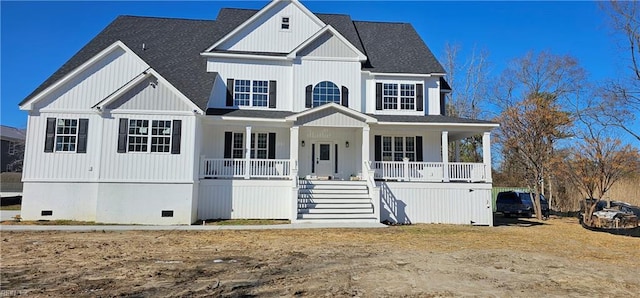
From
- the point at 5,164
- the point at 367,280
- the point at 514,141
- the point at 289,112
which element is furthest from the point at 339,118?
the point at 5,164

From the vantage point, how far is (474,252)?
336 inches

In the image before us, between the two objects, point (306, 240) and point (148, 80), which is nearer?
point (306, 240)

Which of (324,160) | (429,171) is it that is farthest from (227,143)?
(429,171)

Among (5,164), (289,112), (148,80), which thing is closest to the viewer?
(148,80)

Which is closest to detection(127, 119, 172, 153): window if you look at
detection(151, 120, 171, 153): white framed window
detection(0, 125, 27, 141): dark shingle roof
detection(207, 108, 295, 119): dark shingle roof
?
detection(151, 120, 171, 153): white framed window

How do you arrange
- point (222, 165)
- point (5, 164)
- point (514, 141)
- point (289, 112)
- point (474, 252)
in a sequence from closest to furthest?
1. point (474, 252)
2. point (222, 165)
3. point (289, 112)
4. point (514, 141)
5. point (5, 164)

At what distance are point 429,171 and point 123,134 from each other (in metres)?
11.9

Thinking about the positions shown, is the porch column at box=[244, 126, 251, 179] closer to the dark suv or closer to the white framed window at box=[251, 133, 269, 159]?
the white framed window at box=[251, 133, 269, 159]

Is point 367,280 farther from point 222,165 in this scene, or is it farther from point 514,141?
point 514,141

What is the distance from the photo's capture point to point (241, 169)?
1458 cm

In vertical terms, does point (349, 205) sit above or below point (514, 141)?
below

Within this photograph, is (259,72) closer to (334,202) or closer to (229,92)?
(229,92)

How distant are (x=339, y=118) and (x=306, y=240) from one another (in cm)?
643

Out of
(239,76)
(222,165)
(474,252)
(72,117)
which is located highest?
(239,76)
